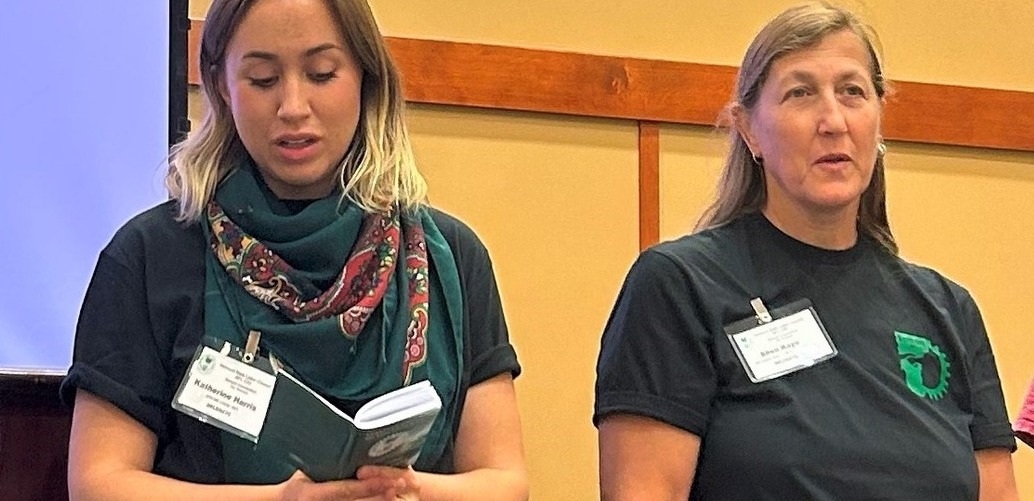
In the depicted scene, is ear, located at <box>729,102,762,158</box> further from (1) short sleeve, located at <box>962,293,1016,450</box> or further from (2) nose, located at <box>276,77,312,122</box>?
(2) nose, located at <box>276,77,312,122</box>

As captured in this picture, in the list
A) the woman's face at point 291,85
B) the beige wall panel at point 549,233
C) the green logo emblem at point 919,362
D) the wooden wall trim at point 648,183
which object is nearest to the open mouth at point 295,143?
the woman's face at point 291,85

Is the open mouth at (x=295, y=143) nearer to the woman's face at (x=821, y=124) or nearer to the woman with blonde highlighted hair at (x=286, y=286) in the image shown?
the woman with blonde highlighted hair at (x=286, y=286)

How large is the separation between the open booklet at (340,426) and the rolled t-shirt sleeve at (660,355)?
0.56 meters

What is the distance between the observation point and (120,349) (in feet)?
5.08

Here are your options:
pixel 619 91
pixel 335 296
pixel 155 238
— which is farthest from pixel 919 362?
pixel 619 91

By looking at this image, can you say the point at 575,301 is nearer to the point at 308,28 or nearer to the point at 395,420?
the point at 308,28

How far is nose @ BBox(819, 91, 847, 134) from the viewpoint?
189 centimetres

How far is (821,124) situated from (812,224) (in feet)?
0.55

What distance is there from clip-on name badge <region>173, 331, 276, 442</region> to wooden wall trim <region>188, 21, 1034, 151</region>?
118cm

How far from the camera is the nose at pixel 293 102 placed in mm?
1579

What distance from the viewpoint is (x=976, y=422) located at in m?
1.94

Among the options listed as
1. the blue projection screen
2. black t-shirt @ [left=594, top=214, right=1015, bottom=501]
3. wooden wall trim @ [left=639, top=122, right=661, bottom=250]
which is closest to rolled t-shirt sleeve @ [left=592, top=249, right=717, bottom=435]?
black t-shirt @ [left=594, top=214, right=1015, bottom=501]

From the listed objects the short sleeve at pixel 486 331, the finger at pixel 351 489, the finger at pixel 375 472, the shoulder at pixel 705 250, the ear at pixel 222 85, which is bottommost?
the finger at pixel 351 489

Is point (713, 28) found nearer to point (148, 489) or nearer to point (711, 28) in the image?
point (711, 28)
